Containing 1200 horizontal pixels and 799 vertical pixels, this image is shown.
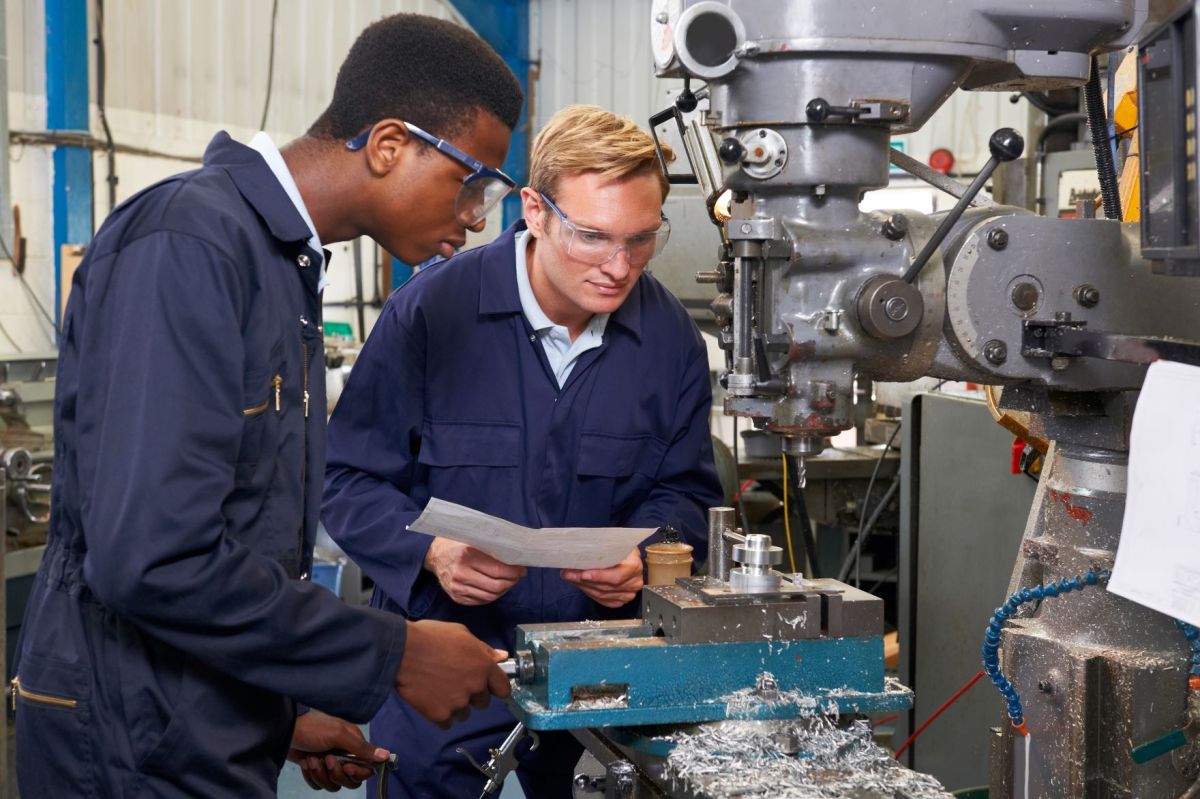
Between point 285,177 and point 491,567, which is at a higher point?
point 285,177

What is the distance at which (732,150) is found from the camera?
43.8 inches

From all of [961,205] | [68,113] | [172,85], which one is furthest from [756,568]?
[172,85]

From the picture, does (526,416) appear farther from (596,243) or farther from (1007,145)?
(1007,145)

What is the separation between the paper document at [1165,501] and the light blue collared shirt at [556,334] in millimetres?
884

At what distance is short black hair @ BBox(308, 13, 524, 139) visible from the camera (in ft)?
4.04

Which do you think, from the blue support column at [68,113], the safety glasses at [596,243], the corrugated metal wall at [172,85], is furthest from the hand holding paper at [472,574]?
the blue support column at [68,113]

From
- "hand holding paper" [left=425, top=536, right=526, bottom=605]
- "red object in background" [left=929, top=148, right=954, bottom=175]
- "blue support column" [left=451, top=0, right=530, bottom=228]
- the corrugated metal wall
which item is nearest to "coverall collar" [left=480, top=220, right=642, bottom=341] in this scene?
"hand holding paper" [left=425, top=536, right=526, bottom=605]

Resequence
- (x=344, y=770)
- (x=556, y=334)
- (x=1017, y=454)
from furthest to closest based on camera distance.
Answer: (x=1017, y=454), (x=556, y=334), (x=344, y=770)

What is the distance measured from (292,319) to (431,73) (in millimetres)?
291

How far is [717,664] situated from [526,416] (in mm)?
622

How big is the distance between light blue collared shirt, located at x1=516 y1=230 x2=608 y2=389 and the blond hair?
141mm

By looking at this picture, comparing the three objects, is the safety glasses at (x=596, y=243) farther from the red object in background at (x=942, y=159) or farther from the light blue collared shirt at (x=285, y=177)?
the red object in background at (x=942, y=159)

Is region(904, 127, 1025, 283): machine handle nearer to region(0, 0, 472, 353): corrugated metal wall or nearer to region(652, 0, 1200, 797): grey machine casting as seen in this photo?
region(652, 0, 1200, 797): grey machine casting

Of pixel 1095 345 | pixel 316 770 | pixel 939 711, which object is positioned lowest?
pixel 939 711
